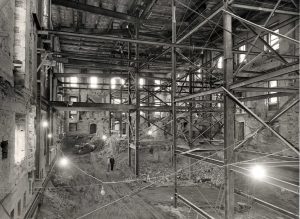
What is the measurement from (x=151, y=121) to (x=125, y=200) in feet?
18.2

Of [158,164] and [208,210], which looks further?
[158,164]

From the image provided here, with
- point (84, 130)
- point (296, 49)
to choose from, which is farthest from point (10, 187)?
point (84, 130)

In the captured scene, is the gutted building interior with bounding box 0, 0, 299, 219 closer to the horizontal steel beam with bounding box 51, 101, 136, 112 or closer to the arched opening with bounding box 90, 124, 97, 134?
the horizontal steel beam with bounding box 51, 101, 136, 112

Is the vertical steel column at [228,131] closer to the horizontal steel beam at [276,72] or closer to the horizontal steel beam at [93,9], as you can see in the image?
the horizontal steel beam at [276,72]

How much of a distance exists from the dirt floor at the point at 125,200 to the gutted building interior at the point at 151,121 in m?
0.06

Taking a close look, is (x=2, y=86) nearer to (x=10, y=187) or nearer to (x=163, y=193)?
(x=10, y=187)

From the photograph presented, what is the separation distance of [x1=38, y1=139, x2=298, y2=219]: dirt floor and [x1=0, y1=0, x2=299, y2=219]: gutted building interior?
6 centimetres

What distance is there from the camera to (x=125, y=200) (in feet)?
36.4

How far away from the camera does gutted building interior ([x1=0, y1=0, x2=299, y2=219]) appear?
5.68 meters

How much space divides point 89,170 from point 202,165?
8.16m

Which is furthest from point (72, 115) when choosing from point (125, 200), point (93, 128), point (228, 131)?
point (228, 131)

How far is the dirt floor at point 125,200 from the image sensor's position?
9469 mm

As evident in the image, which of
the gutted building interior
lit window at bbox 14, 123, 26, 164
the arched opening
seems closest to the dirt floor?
the gutted building interior

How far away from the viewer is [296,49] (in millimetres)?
12516
